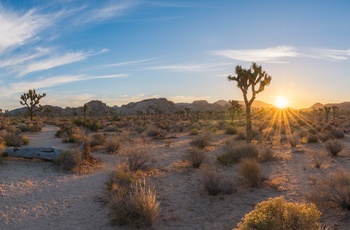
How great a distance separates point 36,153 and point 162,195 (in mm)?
6412

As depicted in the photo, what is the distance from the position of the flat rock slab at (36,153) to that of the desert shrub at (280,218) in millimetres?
10079

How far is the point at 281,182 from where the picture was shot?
1035 centimetres

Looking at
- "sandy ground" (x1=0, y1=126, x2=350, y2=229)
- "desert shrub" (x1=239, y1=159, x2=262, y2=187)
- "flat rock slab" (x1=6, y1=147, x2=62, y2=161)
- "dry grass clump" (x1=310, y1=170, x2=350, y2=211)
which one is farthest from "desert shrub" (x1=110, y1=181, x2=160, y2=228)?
"flat rock slab" (x1=6, y1=147, x2=62, y2=161)

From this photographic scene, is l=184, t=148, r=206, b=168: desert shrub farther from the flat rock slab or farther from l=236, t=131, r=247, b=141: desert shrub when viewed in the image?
l=236, t=131, r=247, b=141: desert shrub

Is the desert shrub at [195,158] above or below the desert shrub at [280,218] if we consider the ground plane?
below

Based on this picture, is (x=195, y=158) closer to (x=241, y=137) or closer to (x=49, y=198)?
(x=49, y=198)

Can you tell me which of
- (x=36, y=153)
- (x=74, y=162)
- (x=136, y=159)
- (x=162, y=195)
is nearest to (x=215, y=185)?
(x=162, y=195)

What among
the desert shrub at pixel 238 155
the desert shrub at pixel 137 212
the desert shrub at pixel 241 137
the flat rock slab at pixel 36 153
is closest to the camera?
the desert shrub at pixel 137 212

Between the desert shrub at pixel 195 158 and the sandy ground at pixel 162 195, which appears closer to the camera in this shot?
the sandy ground at pixel 162 195

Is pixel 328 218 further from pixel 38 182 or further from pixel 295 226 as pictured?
pixel 38 182

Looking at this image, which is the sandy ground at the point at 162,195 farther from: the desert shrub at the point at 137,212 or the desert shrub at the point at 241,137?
the desert shrub at the point at 241,137

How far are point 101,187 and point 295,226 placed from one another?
6.84 meters

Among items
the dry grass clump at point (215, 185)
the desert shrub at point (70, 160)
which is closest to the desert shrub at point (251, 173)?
the dry grass clump at point (215, 185)

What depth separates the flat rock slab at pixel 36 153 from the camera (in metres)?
12.6
